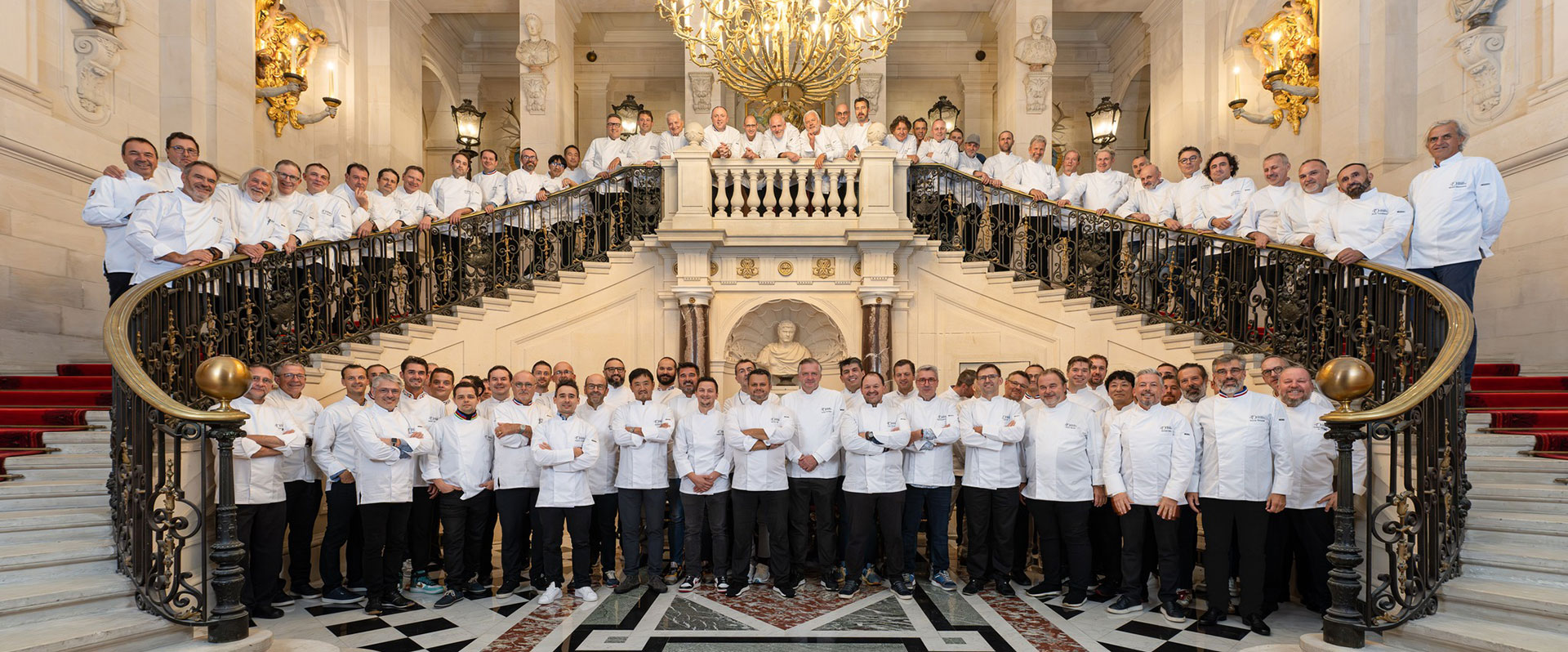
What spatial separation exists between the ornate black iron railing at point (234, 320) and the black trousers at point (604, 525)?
2.18 meters

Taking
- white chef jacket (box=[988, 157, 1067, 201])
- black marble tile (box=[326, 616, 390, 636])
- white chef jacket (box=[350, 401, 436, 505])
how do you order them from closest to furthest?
black marble tile (box=[326, 616, 390, 636])
white chef jacket (box=[350, 401, 436, 505])
white chef jacket (box=[988, 157, 1067, 201])

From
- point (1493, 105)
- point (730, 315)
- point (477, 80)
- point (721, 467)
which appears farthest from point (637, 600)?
point (477, 80)

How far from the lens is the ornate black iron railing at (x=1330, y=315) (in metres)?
3.86

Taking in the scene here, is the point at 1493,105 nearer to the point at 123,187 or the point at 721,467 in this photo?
the point at 721,467

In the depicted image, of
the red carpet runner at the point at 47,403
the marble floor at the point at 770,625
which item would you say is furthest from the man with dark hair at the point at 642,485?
the red carpet runner at the point at 47,403

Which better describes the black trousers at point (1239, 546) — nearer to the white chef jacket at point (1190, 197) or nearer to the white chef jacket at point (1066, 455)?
the white chef jacket at point (1066, 455)

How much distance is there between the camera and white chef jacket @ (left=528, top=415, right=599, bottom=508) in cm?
556

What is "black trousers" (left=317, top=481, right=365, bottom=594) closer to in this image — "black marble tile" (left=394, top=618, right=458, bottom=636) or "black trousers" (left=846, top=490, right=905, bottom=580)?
"black marble tile" (left=394, top=618, right=458, bottom=636)

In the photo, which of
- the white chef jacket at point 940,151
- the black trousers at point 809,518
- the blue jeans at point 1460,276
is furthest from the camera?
the white chef jacket at point 940,151

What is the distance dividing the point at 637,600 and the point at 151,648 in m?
2.42

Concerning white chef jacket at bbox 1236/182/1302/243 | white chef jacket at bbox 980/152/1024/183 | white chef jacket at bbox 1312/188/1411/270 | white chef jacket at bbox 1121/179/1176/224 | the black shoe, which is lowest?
the black shoe

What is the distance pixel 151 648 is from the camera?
3.94 m

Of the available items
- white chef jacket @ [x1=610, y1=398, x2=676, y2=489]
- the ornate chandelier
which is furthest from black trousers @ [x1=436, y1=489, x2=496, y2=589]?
the ornate chandelier

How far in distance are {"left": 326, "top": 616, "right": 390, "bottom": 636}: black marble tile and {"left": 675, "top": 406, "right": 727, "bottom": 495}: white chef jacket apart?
1895mm
